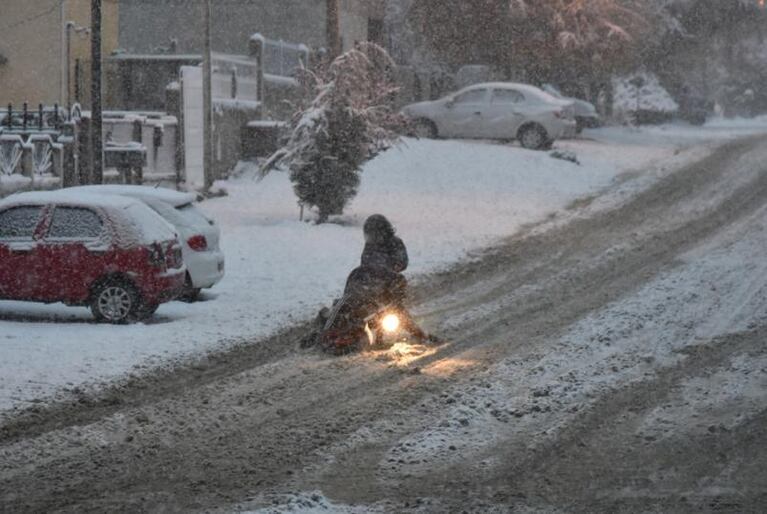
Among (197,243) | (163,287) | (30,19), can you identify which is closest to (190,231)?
(197,243)

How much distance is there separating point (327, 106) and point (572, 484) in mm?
15823

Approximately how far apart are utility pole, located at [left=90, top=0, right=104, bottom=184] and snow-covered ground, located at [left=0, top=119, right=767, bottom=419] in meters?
2.40

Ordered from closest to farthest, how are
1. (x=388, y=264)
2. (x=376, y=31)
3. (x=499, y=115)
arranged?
(x=388, y=264), (x=499, y=115), (x=376, y=31)

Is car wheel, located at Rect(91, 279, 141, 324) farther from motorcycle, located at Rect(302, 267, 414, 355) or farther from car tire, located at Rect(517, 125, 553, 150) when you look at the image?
car tire, located at Rect(517, 125, 553, 150)

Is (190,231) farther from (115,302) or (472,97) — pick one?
(472,97)

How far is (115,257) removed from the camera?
48.9 feet

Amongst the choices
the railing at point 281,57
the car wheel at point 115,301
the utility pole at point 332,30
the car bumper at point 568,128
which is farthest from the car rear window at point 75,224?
the car bumper at point 568,128

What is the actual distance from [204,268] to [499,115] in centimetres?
2019

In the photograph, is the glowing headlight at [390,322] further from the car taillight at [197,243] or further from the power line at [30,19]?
the power line at [30,19]

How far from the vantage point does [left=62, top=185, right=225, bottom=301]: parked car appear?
16.3 m

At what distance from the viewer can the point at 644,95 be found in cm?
6103

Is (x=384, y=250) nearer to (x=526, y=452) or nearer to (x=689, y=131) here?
(x=526, y=452)

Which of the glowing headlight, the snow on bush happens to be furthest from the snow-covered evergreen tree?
the snow on bush

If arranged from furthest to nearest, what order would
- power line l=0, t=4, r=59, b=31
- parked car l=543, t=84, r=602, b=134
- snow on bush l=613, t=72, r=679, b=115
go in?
1. snow on bush l=613, t=72, r=679, b=115
2. parked car l=543, t=84, r=602, b=134
3. power line l=0, t=4, r=59, b=31
